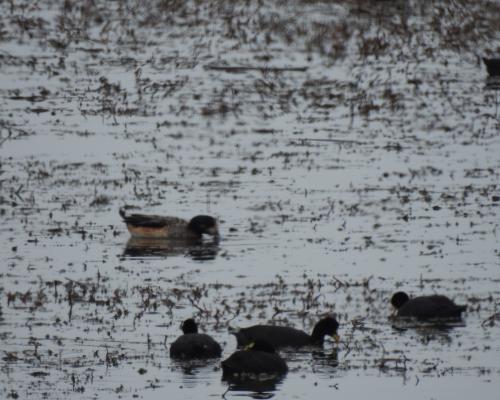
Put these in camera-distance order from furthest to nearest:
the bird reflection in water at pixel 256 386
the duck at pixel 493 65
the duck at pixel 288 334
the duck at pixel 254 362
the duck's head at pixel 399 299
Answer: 1. the duck at pixel 493 65
2. the duck's head at pixel 399 299
3. the duck at pixel 288 334
4. the duck at pixel 254 362
5. the bird reflection in water at pixel 256 386

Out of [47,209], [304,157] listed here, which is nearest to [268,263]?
[47,209]

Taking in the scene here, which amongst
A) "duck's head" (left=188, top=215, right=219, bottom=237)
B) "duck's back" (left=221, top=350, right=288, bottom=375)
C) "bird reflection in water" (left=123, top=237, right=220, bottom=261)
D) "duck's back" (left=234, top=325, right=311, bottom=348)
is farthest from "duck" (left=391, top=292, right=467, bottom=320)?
"duck's head" (left=188, top=215, right=219, bottom=237)

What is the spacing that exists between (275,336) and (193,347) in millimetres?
1056

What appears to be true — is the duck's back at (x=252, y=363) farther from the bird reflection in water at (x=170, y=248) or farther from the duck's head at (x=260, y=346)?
the bird reflection in water at (x=170, y=248)

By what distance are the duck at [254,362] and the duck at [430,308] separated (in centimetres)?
246

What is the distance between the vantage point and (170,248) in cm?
2222

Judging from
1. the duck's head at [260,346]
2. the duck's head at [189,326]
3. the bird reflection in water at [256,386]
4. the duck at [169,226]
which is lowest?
the bird reflection in water at [256,386]

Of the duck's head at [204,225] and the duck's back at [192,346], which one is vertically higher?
the duck's head at [204,225]

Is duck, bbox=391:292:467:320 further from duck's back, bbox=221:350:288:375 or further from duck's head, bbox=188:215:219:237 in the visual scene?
duck's head, bbox=188:215:219:237

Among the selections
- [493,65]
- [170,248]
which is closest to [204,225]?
[170,248]

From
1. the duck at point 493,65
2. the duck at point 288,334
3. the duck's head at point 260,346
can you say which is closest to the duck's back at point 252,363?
the duck's head at point 260,346

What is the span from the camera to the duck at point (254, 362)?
1404 cm

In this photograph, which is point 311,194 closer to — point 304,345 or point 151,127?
point 151,127

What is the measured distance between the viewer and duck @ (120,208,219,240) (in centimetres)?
2219
